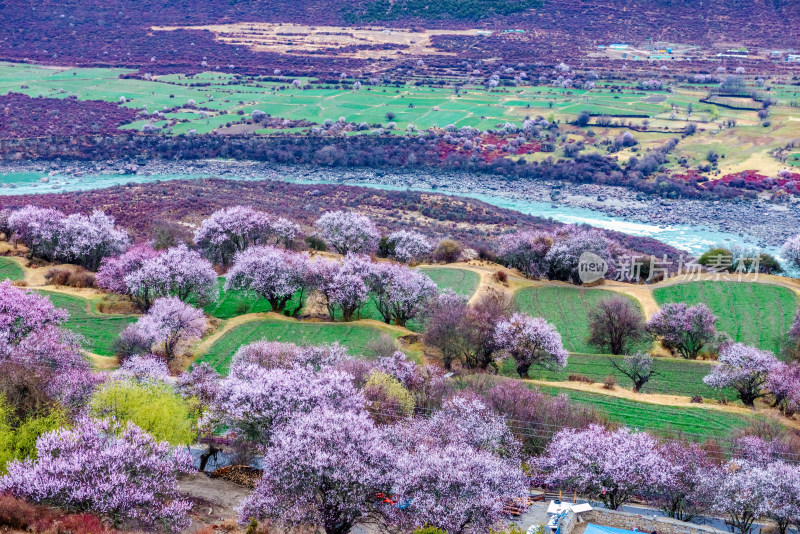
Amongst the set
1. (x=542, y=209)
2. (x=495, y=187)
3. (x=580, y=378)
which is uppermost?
(x=580, y=378)

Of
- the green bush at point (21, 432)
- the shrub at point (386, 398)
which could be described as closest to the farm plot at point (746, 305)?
the shrub at point (386, 398)

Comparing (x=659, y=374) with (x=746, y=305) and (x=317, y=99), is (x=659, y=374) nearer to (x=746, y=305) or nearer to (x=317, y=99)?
(x=746, y=305)

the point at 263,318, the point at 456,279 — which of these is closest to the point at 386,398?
the point at 263,318

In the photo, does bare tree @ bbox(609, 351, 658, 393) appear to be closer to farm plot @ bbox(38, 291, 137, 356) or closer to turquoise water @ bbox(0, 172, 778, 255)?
farm plot @ bbox(38, 291, 137, 356)

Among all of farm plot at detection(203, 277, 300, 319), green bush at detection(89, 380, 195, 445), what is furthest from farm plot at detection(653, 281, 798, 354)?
green bush at detection(89, 380, 195, 445)

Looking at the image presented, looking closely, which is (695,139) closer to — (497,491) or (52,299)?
(52,299)

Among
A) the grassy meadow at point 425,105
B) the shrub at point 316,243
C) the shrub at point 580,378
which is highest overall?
the grassy meadow at point 425,105

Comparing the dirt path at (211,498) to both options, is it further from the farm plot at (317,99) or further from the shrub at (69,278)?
the farm plot at (317,99)
